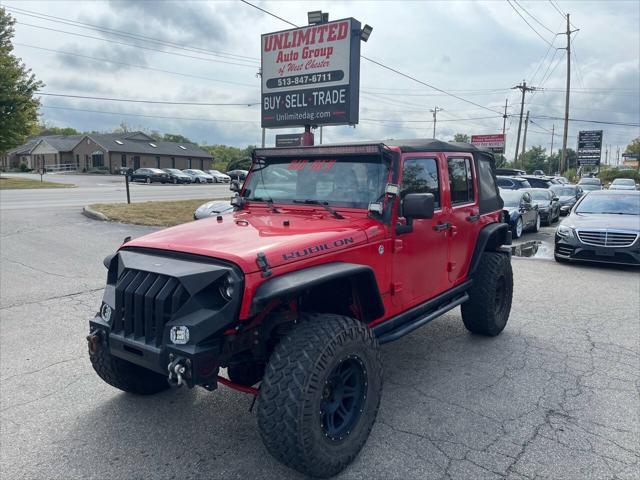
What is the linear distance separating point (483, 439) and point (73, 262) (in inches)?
296

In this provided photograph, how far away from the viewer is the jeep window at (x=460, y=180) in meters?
4.59

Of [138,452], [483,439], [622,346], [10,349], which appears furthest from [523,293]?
[10,349]

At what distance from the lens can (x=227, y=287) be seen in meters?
2.70

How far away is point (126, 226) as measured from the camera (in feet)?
40.8

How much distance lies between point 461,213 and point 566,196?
60.3ft

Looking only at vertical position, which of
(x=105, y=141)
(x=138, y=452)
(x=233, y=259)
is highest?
(x=105, y=141)

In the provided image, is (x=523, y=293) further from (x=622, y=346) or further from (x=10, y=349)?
(x=10, y=349)

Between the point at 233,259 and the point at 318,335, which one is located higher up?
the point at 233,259

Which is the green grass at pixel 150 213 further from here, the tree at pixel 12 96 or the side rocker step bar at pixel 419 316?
the tree at pixel 12 96

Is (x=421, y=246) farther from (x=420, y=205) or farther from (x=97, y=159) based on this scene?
(x=97, y=159)

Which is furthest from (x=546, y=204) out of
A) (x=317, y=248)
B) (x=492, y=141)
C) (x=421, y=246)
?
(x=492, y=141)

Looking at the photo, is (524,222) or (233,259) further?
(524,222)

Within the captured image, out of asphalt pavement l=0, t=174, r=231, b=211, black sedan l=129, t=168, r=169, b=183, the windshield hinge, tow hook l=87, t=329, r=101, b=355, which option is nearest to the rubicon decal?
the windshield hinge

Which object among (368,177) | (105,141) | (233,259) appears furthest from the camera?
(105,141)
